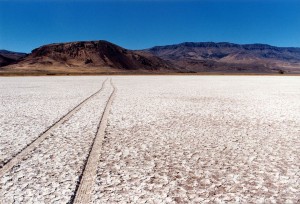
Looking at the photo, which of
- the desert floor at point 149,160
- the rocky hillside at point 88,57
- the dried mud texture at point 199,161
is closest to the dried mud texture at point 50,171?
the desert floor at point 149,160

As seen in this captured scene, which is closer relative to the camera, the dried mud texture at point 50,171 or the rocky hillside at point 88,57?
the dried mud texture at point 50,171

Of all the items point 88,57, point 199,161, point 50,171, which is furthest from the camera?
point 88,57

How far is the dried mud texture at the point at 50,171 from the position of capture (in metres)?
3.91

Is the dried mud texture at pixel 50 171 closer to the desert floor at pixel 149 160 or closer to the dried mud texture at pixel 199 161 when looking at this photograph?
the desert floor at pixel 149 160

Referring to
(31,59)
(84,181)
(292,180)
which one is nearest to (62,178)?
(84,181)

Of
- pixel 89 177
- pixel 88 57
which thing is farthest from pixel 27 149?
pixel 88 57

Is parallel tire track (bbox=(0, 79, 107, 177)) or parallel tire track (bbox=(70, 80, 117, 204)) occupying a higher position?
parallel tire track (bbox=(70, 80, 117, 204))

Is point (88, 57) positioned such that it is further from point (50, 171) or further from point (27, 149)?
point (50, 171)

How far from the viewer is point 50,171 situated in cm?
477

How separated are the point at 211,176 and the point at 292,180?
1095 millimetres

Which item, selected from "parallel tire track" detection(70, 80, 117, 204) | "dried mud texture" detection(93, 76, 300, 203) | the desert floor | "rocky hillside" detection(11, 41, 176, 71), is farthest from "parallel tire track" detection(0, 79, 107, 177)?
"rocky hillside" detection(11, 41, 176, 71)

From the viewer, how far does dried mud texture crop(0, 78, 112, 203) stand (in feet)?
12.8

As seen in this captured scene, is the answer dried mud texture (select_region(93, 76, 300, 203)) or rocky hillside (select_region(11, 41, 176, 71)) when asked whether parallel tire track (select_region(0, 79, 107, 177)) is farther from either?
rocky hillside (select_region(11, 41, 176, 71))

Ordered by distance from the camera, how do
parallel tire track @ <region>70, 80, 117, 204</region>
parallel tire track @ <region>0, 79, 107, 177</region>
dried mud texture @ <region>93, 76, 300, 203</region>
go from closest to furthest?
1. parallel tire track @ <region>70, 80, 117, 204</region>
2. dried mud texture @ <region>93, 76, 300, 203</region>
3. parallel tire track @ <region>0, 79, 107, 177</region>
